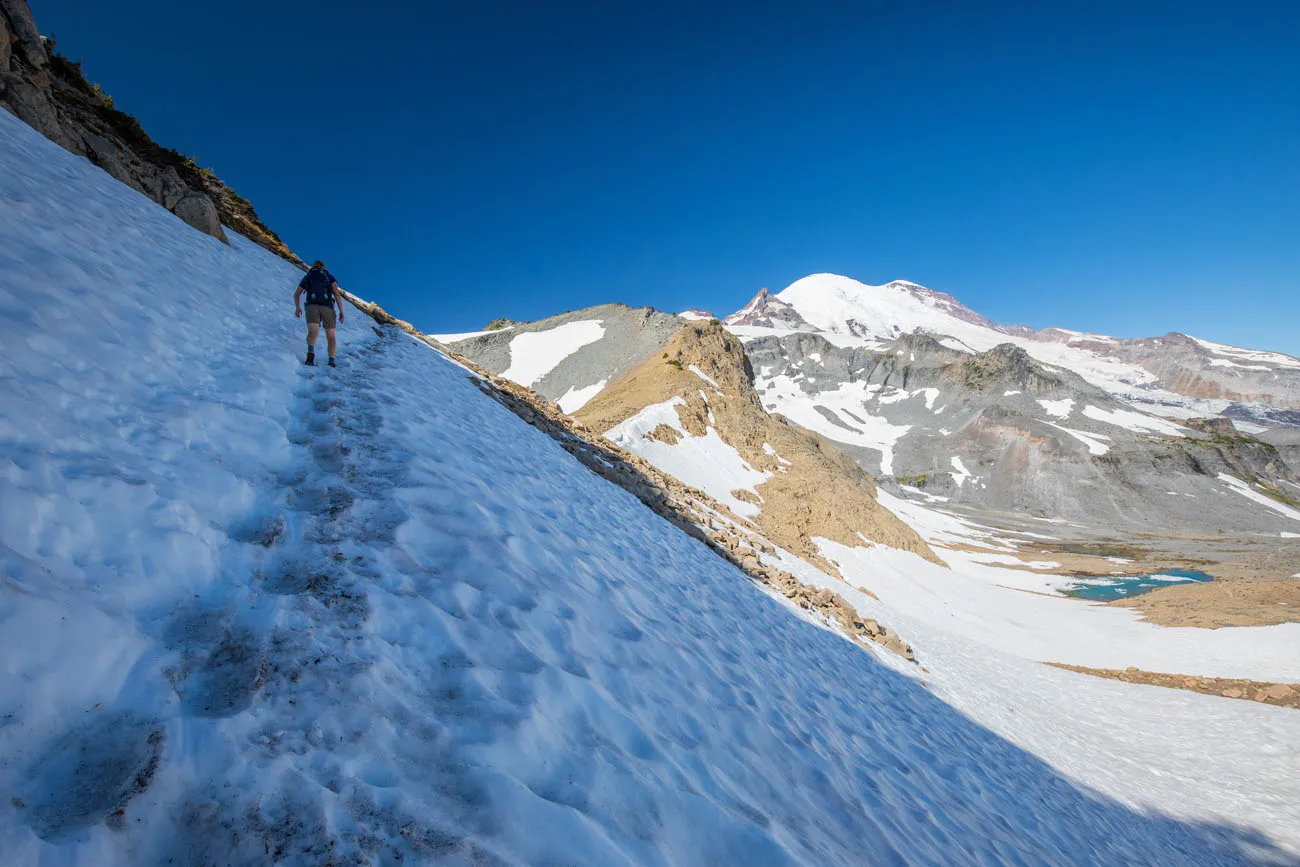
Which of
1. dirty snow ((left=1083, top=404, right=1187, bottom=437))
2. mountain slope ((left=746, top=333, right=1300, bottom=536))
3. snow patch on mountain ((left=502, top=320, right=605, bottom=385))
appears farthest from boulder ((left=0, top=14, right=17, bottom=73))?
dirty snow ((left=1083, top=404, right=1187, bottom=437))

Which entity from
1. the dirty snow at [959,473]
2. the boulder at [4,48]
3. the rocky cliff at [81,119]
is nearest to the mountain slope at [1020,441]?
the dirty snow at [959,473]

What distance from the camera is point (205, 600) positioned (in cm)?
276

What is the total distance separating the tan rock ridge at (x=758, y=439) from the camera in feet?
90.2

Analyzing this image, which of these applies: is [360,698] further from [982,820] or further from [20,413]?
[982,820]

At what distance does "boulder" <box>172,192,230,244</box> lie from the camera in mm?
11731

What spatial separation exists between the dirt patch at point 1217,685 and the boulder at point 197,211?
34062mm

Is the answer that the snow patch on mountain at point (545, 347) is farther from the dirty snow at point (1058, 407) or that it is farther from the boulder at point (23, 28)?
the dirty snow at point (1058, 407)

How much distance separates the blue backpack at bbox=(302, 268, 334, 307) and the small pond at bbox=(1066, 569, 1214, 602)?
56940mm

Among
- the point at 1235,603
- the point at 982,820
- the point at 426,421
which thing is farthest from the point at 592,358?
the point at 1235,603

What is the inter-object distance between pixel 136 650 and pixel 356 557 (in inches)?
54.5

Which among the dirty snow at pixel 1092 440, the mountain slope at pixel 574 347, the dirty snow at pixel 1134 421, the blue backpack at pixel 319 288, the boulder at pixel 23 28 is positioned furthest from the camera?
the dirty snow at pixel 1134 421

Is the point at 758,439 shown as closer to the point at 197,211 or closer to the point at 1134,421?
the point at 197,211

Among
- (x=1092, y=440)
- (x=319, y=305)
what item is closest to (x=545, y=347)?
(x=319, y=305)

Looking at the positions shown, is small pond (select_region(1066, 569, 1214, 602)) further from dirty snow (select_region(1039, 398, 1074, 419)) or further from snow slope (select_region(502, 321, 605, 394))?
dirty snow (select_region(1039, 398, 1074, 419))
